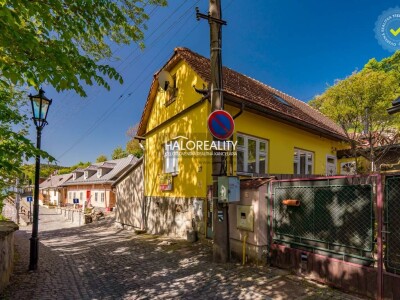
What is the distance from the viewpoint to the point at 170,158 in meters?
11.8

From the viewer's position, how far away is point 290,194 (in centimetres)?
575

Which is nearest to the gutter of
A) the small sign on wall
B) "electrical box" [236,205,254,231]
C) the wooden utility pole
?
the wooden utility pole

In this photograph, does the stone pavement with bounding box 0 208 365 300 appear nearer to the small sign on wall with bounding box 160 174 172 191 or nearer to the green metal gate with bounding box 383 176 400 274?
the green metal gate with bounding box 383 176 400 274

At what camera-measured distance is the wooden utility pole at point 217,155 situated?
21.3ft

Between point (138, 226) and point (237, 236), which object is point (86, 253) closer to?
point (138, 226)

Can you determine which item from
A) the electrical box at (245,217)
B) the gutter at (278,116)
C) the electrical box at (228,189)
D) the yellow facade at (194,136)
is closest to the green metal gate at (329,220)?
the electrical box at (245,217)

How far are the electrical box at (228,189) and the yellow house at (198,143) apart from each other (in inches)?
90.7

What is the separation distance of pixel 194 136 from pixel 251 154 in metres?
2.47

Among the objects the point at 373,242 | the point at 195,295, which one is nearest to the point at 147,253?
the point at 195,295

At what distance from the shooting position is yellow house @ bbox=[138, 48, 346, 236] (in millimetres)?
9406

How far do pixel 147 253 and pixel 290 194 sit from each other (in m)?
5.04

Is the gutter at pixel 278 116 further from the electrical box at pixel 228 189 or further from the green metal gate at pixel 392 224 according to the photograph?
the green metal gate at pixel 392 224

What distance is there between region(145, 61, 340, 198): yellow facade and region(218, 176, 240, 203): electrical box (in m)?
2.44

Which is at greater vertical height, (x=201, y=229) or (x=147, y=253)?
(x=201, y=229)
